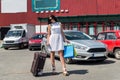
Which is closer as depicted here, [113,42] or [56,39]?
[56,39]

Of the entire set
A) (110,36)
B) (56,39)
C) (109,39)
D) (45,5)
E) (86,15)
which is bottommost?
(109,39)

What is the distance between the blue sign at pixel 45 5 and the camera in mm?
43094

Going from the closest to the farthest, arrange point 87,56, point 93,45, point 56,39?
point 56,39 < point 87,56 < point 93,45

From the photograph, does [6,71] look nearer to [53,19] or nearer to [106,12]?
[53,19]

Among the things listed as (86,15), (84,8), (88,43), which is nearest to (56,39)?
(88,43)

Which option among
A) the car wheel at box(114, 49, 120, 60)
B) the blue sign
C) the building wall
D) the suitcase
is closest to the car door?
the car wheel at box(114, 49, 120, 60)

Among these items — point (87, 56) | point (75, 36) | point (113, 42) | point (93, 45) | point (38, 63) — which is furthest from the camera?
point (113, 42)

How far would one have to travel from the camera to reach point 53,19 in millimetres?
11398

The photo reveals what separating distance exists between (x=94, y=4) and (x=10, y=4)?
12.1 metres

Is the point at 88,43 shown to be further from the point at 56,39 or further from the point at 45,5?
the point at 45,5

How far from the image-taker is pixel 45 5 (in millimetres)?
43844

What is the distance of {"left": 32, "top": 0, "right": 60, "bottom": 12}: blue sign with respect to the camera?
43094 millimetres

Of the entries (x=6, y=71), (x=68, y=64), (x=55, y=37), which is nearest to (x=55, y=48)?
(x=55, y=37)

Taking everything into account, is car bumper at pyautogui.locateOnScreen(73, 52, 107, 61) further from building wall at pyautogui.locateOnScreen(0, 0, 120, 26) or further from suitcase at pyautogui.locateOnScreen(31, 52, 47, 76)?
building wall at pyautogui.locateOnScreen(0, 0, 120, 26)
